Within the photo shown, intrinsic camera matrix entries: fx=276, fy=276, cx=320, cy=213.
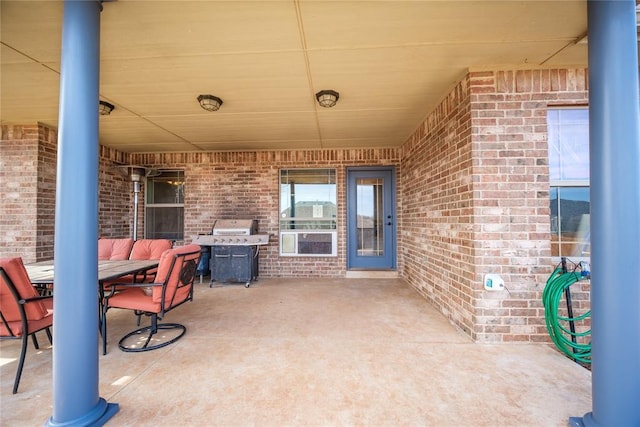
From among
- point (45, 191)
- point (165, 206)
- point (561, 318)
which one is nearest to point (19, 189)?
point (45, 191)

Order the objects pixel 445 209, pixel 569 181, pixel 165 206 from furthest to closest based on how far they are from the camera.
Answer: pixel 165 206 < pixel 445 209 < pixel 569 181

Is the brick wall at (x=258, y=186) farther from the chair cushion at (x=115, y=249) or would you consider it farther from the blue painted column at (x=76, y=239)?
the blue painted column at (x=76, y=239)

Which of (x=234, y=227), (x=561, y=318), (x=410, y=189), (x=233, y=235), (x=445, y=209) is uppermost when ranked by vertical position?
(x=410, y=189)

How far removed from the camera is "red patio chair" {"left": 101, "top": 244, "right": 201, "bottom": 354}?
8.36 ft

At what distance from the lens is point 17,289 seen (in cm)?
198

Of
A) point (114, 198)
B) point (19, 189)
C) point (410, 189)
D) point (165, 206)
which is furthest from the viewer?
point (165, 206)

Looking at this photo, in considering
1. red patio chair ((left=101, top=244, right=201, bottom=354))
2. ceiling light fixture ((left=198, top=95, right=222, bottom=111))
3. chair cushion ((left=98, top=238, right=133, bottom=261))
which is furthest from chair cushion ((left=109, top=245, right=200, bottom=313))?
ceiling light fixture ((left=198, top=95, right=222, bottom=111))

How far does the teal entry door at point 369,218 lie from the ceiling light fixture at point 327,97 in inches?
99.6

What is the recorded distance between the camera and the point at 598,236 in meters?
1.60

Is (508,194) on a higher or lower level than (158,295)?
higher

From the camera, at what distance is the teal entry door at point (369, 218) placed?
18.8 feet

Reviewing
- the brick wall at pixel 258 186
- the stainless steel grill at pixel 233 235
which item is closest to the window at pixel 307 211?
the brick wall at pixel 258 186

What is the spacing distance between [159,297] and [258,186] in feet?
11.4

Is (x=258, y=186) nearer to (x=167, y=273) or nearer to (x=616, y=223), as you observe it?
(x=167, y=273)
